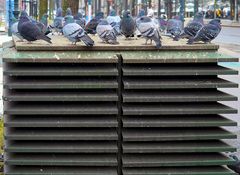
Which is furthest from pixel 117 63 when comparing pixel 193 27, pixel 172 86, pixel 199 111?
pixel 193 27

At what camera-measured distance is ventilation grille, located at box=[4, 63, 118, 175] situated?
417 cm

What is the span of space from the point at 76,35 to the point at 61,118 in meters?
0.80

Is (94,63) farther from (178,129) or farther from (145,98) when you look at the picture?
(178,129)

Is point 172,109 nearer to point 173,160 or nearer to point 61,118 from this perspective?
point 173,160

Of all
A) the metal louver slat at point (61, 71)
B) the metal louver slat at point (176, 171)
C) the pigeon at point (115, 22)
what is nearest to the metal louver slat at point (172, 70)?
the metal louver slat at point (61, 71)

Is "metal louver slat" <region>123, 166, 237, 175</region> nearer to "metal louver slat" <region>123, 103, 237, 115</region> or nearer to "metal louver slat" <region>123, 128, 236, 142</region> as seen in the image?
"metal louver slat" <region>123, 128, 236, 142</region>

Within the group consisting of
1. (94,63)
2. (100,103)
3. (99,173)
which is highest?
(94,63)

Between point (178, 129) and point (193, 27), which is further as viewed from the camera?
point (193, 27)

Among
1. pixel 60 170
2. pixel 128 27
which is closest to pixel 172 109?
pixel 60 170

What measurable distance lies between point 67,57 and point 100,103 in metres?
0.45

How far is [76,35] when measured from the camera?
4.70 metres

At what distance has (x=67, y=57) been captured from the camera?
416cm

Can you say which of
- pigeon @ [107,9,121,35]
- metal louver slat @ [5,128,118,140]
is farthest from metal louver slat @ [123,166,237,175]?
pigeon @ [107,9,121,35]

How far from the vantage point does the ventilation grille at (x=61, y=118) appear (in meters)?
4.17
